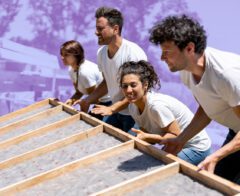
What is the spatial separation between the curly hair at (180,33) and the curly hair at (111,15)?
1.37 meters

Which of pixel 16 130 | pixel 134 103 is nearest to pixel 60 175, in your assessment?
pixel 134 103

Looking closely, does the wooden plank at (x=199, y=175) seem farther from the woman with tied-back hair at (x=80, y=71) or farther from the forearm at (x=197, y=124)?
the woman with tied-back hair at (x=80, y=71)

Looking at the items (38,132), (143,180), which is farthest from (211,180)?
(38,132)

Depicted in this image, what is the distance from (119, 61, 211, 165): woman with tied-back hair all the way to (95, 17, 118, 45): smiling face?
554mm

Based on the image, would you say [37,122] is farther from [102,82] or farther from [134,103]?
[134,103]

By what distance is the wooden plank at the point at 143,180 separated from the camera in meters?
1.77

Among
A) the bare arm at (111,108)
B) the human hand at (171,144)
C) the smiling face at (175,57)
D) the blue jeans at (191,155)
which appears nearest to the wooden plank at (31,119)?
the bare arm at (111,108)

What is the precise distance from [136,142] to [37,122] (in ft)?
4.41

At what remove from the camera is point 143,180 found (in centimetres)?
186

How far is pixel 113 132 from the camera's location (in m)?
2.75

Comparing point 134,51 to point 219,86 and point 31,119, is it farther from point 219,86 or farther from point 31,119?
point 219,86

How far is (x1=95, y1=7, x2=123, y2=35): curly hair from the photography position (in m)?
3.41

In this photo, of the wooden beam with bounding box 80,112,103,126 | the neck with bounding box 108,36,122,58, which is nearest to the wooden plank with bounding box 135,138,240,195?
the wooden beam with bounding box 80,112,103,126

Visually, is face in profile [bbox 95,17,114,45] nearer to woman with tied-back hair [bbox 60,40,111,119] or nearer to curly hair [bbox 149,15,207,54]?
woman with tied-back hair [bbox 60,40,111,119]
